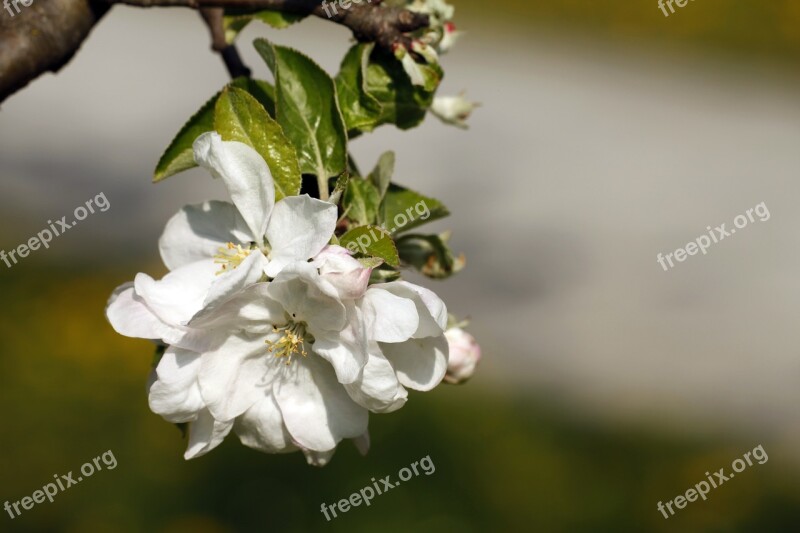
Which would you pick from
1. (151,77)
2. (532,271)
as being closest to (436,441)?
(532,271)

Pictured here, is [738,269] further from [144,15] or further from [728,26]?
[144,15]

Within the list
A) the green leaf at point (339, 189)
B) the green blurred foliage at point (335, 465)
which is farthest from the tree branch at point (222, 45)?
the green blurred foliage at point (335, 465)

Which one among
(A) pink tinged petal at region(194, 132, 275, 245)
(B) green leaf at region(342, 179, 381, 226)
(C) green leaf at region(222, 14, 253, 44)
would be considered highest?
(C) green leaf at region(222, 14, 253, 44)

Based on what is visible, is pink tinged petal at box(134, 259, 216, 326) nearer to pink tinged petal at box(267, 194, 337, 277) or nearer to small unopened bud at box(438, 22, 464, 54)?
pink tinged petal at box(267, 194, 337, 277)

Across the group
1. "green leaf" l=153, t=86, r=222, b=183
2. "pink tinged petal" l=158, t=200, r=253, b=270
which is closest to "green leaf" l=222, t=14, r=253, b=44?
"green leaf" l=153, t=86, r=222, b=183

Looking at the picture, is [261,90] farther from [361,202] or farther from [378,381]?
[378,381]

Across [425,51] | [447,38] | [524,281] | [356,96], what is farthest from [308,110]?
[524,281]

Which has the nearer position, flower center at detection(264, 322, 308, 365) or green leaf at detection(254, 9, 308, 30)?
flower center at detection(264, 322, 308, 365)
